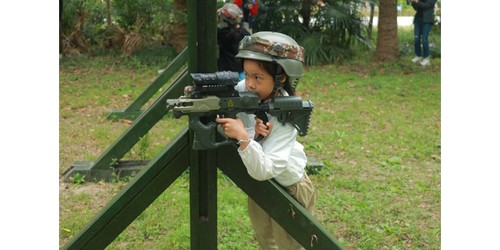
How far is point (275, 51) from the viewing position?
230 cm

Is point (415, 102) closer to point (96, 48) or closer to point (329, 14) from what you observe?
point (329, 14)

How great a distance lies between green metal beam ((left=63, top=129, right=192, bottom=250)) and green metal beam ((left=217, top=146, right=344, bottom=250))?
0.58ft

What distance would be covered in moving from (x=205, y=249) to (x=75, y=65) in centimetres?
824

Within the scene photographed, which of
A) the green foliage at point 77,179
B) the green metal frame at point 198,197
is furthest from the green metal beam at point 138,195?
the green foliage at point 77,179

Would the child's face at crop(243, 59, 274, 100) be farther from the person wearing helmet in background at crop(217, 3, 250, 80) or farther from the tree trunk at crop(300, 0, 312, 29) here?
the tree trunk at crop(300, 0, 312, 29)

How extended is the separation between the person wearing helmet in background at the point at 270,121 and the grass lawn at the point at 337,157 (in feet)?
4.14

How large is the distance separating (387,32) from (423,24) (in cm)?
63

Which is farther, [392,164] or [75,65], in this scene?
[75,65]

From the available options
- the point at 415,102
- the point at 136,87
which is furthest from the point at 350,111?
the point at 136,87

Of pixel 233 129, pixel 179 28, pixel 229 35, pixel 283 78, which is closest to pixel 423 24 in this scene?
pixel 179 28

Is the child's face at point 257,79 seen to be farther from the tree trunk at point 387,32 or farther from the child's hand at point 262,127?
the tree trunk at point 387,32

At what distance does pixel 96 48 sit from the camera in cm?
1119

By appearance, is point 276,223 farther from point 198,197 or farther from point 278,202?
point 198,197

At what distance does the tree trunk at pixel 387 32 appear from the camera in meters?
10.4
